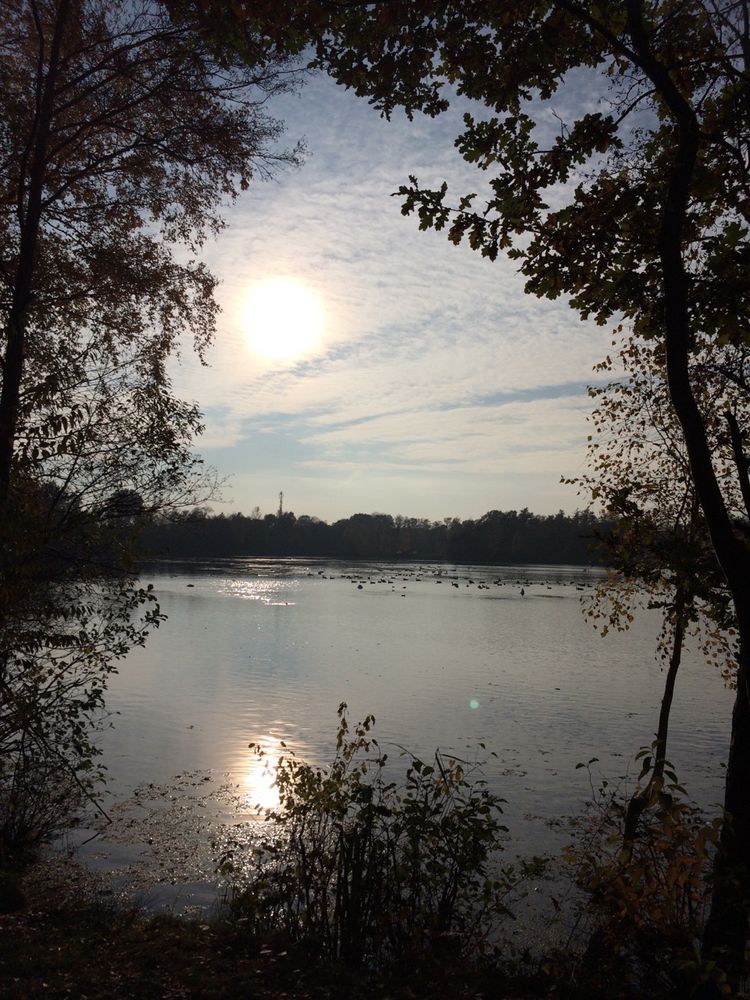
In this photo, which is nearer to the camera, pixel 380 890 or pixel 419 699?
pixel 380 890

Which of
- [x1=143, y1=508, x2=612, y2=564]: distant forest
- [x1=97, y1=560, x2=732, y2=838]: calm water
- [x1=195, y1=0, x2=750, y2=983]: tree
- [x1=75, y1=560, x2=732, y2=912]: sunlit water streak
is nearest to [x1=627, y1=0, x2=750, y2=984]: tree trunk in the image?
[x1=195, y1=0, x2=750, y2=983]: tree

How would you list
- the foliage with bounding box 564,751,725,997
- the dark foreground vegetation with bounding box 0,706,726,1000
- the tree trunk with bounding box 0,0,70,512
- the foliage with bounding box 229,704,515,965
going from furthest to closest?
the tree trunk with bounding box 0,0,70,512 → the foliage with bounding box 229,704,515,965 → the dark foreground vegetation with bounding box 0,706,726,1000 → the foliage with bounding box 564,751,725,997

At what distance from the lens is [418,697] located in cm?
2467

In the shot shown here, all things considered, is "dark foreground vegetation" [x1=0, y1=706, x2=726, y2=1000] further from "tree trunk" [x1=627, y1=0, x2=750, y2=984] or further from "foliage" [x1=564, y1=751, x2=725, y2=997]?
"tree trunk" [x1=627, y1=0, x2=750, y2=984]

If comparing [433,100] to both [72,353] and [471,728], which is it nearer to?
[72,353]

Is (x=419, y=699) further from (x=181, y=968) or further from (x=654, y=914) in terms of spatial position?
(x=654, y=914)

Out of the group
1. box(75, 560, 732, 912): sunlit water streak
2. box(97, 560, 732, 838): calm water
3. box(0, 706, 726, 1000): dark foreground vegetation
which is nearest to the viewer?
box(0, 706, 726, 1000): dark foreground vegetation

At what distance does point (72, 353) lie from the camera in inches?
374

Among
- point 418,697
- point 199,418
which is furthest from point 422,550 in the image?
point 199,418

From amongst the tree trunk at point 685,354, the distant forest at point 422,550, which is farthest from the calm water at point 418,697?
the distant forest at point 422,550

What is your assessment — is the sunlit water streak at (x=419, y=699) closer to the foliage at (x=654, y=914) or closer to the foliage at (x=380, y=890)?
the foliage at (x=654, y=914)

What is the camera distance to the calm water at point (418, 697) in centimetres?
1695

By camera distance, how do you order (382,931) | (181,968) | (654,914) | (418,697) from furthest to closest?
(418,697), (382,931), (181,968), (654,914)

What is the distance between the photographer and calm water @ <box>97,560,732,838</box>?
55.6ft
